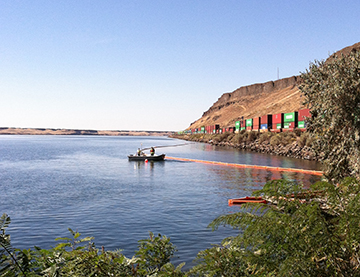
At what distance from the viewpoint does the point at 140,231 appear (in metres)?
17.8

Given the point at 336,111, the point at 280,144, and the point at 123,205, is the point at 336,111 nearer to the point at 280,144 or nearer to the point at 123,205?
the point at 123,205

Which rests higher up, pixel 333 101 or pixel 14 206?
pixel 333 101

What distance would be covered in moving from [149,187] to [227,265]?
28472 mm

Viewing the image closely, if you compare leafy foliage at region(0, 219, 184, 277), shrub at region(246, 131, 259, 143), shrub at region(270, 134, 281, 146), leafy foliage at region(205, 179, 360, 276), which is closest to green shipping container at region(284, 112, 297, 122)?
shrub at region(270, 134, 281, 146)

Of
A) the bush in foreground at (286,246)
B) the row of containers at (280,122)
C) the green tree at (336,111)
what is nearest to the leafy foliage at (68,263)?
the bush in foreground at (286,246)

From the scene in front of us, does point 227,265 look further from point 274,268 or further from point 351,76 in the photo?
point 351,76

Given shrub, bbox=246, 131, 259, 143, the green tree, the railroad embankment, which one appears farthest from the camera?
shrub, bbox=246, 131, 259, 143

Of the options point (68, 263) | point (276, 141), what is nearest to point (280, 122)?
point (276, 141)

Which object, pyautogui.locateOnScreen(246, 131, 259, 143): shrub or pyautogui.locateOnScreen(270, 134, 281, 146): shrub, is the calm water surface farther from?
pyautogui.locateOnScreen(246, 131, 259, 143): shrub

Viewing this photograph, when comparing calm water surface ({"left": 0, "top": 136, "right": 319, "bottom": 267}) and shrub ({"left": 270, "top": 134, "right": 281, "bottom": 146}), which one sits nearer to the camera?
calm water surface ({"left": 0, "top": 136, "right": 319, "bottom": 267})

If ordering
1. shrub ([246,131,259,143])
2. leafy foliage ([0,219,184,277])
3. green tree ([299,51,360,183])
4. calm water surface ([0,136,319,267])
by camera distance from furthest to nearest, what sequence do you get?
shrub ([246,131,259,143]), calm water surface ([0,136,319,267]), green tree ([299,51,360,183]), leafy foliage ([0,219,184,277])

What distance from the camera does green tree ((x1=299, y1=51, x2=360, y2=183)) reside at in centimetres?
1617

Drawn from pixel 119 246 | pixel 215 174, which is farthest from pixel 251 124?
pixel 119 246

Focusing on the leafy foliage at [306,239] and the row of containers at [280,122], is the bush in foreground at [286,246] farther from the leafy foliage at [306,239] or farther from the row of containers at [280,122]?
the row of containers at [280,122]
